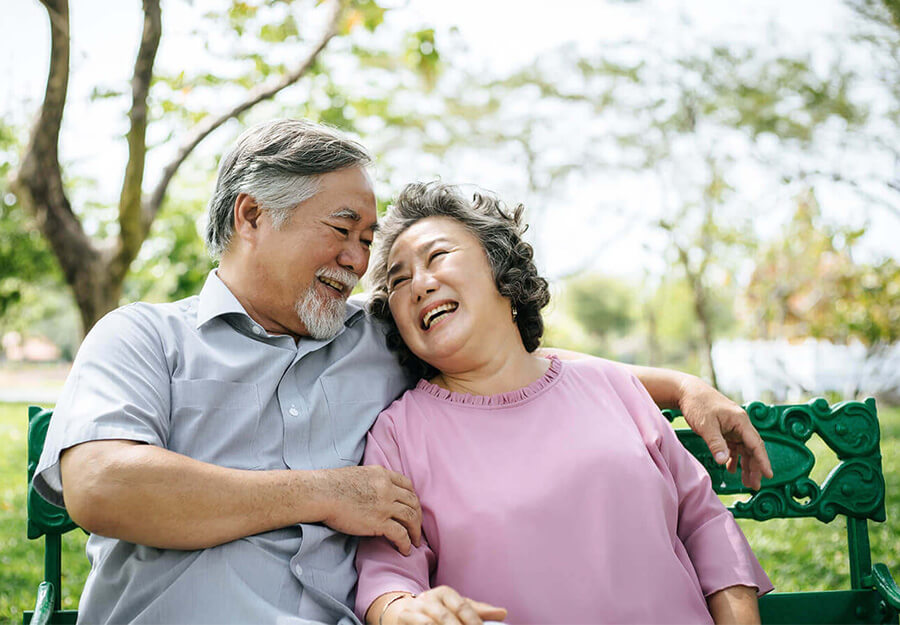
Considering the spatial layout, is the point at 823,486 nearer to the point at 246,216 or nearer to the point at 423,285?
the point at 423,285

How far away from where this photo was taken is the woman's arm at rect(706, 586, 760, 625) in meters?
2.19

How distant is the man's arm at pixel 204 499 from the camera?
6.10 ft

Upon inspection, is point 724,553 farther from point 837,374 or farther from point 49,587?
point 837,374

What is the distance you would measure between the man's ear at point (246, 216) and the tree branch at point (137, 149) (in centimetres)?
267

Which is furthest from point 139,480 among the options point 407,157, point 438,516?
point 407,157

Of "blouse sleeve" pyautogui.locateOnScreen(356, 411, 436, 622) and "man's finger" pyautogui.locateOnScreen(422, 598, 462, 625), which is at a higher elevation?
"man's finger" pyautogui.locateOnScreen(422, 598, 462, 625)

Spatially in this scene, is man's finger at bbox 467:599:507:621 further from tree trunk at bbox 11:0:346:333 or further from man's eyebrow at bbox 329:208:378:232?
tree trunk at bbox 11:0:346:333

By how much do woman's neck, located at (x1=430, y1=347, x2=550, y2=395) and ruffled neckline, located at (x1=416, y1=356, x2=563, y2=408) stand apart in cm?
3

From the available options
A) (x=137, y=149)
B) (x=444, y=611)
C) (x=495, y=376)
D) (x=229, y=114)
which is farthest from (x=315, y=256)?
(x=229, y=114)

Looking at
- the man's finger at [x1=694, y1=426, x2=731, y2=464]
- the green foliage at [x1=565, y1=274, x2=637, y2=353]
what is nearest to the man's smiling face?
the man's finger at [x1=694, y1=426, x2=731, y2=464]

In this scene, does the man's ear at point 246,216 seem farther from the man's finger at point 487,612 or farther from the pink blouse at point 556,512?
the man's finger at point 487,612

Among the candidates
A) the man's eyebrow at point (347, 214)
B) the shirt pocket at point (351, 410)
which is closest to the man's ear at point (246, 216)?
the man's eyebrow at point (347, 214)

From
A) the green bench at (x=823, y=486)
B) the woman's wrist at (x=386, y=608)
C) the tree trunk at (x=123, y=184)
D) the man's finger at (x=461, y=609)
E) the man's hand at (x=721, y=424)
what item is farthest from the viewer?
the tree trunk at (x=123, y=184)

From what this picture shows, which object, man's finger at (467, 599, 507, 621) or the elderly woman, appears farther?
the elderly woman
